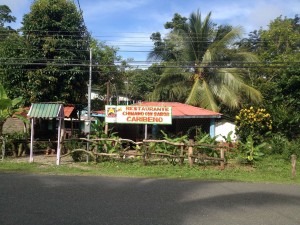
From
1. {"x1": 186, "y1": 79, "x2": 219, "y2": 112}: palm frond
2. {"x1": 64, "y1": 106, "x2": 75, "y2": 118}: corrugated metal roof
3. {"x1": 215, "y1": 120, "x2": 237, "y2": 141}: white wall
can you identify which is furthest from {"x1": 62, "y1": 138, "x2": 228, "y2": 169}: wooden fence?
{"x1": 186, "y1": 79, "x2": 219, "y2": 112}: palm frond

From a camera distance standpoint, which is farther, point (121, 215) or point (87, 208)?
point (87, 208)

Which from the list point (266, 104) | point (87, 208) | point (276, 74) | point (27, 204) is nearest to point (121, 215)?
point (87, 208)

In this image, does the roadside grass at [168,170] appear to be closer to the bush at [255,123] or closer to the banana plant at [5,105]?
the banana plant at [5,105]

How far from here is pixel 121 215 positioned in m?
6.81

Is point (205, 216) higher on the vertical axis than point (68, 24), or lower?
lower

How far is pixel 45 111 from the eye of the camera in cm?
1462

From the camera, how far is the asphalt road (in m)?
6.59

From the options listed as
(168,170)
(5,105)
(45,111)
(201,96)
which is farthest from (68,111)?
(201,96)

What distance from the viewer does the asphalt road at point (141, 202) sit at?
659 centimetres

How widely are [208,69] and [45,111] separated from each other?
1214 centimetres

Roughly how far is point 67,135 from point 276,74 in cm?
1562

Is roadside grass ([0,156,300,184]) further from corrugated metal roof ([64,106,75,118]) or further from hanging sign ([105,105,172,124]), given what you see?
corrugated metal roof ([64,106,75,118])

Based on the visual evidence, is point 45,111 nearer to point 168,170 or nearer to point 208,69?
point 168,170

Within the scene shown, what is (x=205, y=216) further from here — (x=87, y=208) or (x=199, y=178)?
(x=199, y=178)
